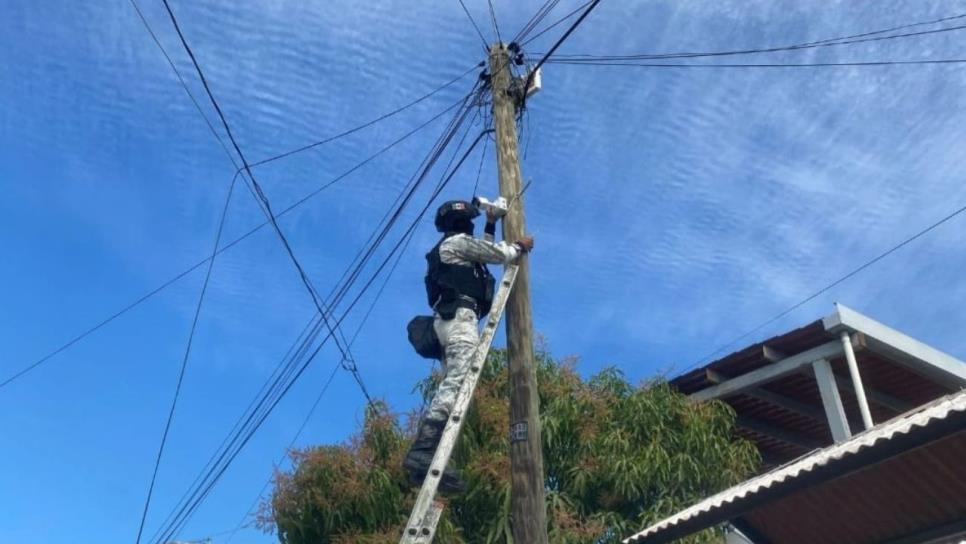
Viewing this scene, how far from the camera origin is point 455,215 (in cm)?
715

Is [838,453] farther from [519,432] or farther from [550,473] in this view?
[550,473]

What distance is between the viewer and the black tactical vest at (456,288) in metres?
6.79

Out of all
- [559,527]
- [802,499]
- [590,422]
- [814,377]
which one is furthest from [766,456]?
[802,499]

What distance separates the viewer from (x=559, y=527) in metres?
9.09

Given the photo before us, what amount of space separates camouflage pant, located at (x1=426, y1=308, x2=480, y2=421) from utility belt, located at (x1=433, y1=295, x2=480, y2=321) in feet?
0.10

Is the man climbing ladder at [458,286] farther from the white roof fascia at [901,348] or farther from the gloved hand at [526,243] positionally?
the white roof fascia at [901,348]

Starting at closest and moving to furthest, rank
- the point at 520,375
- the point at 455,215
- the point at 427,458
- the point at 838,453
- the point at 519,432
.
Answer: the point at 838,453 < the point at 427,458 < the point at 519,432 < the point at 520,375 < the point at 455,215

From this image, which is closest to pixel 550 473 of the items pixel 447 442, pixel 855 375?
pixel 855 375

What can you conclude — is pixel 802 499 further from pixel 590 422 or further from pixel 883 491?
pixel 590 422

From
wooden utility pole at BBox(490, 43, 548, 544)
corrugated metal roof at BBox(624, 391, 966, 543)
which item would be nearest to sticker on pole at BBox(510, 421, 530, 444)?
wooden utility pole at BBox(490, 43, 548, 544)

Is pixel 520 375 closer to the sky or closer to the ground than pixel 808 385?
closer to the ground

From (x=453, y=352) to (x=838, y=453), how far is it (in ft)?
8.54

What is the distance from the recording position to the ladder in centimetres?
551

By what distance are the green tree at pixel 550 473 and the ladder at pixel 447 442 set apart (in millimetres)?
3184
